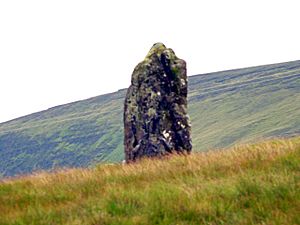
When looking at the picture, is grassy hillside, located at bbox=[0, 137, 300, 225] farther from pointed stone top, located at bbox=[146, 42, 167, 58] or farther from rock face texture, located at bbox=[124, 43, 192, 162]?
pointed stone top, located at bbox=[146, 42, 167, 58]

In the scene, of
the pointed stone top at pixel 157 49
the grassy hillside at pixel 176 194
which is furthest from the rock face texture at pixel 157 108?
the grassy hillside at pixel 176 194

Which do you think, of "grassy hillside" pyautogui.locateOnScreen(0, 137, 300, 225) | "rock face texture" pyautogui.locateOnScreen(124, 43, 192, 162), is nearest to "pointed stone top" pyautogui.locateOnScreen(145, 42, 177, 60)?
"rock face texture" pyautogui.locateOnScreen(124, 43, 192, 162)

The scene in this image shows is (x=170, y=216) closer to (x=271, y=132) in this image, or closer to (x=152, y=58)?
(x=152, y=58)

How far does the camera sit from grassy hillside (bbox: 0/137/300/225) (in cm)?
782

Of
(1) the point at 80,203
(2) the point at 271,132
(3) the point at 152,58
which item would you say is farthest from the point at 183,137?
(2) the point at 271,132

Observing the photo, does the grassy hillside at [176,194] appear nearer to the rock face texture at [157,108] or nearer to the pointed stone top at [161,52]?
the rock face texture at [157,108]

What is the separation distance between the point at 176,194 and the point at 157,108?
11164 mm

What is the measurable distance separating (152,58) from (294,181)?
43.4ft

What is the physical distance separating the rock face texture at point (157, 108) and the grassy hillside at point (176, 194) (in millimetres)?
7682

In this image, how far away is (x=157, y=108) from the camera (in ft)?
64.5

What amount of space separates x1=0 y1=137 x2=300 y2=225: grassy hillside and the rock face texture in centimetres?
768

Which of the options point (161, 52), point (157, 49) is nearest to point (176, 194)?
point (161, 52)

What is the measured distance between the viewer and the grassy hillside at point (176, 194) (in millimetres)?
7824

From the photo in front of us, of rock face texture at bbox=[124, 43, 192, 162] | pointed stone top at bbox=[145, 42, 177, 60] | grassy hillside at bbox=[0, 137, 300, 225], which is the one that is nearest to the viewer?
grassy hillside at bbox=[0, 137, 300, 225]
